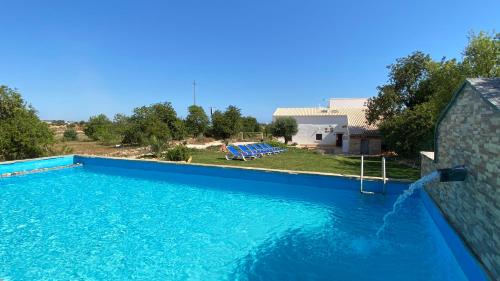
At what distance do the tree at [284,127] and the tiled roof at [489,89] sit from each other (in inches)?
1009

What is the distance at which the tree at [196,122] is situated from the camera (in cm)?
2908

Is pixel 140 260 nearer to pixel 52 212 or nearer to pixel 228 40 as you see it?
pixel 52 212

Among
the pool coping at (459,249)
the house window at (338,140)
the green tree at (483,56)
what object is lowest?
the pool coping at (459,249)

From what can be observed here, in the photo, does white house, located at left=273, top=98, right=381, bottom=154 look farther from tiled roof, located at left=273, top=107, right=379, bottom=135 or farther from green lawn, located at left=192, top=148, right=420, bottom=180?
green lawn, located at left=192, top=148, right=420, bottom=180

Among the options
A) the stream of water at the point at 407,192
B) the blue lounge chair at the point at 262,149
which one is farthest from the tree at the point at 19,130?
the stream of water at the point at 407,192

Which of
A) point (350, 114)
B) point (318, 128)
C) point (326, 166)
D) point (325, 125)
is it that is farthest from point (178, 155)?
point (350, 114)

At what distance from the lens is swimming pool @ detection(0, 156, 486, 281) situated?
4.61 metres

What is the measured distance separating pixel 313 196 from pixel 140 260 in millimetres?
5808

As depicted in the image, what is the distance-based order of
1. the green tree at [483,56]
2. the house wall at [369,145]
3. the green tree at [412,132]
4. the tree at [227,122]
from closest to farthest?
the green tree at [483,56], the green tree at [412,132], the house wall at [369,145], the tree at [227,122]

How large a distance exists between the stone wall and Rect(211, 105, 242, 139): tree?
22075 millimetres

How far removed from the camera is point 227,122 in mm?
27172

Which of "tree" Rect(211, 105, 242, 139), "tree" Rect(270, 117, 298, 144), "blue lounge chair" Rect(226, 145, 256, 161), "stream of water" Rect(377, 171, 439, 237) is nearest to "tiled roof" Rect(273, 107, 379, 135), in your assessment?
"tree" Rect(270, 117, 298, 144)

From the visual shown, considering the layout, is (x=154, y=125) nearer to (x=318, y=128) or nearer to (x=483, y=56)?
(x=318, y=128)

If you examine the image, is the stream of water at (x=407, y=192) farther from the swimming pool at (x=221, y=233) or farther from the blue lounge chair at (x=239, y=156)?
the blue lounge chair at (x=239, y=156)
